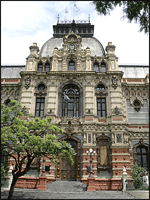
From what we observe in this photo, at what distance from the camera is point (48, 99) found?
2786 cm

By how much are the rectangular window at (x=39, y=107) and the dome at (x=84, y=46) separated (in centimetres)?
905

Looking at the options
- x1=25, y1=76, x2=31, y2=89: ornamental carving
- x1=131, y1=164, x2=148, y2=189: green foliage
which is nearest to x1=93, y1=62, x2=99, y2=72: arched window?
x1=25, y1=76, x2=31, y2=89: ornamental carving

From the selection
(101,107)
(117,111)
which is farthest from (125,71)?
(117,111)

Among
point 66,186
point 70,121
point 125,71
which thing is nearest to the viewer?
point 66,186

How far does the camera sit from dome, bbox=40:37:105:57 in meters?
33.8

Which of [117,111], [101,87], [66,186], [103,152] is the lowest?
[66,186]

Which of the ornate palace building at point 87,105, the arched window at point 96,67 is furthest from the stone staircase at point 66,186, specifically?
the arched window at point 96,67

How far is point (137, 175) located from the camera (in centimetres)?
2347

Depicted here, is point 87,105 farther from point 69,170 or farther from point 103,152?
point 69,170

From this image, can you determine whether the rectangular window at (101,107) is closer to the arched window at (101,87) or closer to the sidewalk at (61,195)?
the arched window at (101,87)

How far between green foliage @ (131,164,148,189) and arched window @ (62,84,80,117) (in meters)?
10.2

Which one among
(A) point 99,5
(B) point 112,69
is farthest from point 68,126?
(A) point 99,5

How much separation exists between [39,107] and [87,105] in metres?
7.00

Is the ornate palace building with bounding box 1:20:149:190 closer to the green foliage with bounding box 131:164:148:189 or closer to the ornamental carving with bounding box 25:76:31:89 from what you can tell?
the ornamental carving with bounding box 25:76:31:89
